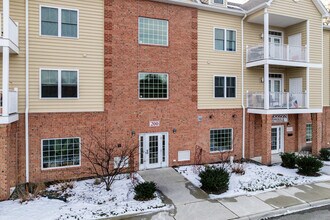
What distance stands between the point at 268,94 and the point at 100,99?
10313 millimetres

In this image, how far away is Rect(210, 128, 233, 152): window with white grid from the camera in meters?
15.4

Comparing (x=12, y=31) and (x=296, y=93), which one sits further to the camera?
(x=296, y=93)

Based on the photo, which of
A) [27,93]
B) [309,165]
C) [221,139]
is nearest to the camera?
[27,93]

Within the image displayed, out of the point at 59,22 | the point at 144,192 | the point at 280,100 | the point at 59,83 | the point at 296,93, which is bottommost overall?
the point at 144,192

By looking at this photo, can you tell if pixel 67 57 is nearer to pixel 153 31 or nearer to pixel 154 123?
pixel 153 31

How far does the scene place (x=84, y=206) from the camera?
9.04 m

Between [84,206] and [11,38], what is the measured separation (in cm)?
775

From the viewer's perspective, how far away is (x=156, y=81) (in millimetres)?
13992

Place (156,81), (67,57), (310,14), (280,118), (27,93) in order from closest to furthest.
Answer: (27,93), (67,57), (156,81), (310,14), (280,118)

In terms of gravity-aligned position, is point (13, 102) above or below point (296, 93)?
below

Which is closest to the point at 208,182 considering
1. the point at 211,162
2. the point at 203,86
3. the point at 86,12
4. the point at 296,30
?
the point at 211,162

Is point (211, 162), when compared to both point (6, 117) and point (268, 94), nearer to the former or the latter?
point (268, 94)

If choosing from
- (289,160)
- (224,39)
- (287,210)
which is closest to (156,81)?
(224,39)

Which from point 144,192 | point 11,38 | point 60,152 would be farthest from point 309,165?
point 11,38
